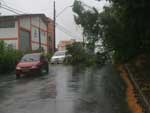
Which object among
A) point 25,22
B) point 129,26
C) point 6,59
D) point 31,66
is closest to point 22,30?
point 25,22

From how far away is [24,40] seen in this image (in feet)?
204

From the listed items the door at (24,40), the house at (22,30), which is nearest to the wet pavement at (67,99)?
the house at (22,30)

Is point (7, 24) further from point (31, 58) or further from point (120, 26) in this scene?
point (120, 26)

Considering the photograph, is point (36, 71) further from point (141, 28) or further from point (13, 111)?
point (13, 111)

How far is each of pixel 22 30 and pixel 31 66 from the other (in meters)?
32.2

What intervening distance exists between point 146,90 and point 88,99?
2.24 m

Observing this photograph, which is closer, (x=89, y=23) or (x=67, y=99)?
(x=67, y=99)

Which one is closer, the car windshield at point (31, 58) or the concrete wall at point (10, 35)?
the car windshield at point (31, 58)

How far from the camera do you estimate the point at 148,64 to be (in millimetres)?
23906

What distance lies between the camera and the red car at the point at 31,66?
2993 centimetres

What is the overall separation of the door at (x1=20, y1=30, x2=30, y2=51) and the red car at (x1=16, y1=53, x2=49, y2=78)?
29090 millimetres

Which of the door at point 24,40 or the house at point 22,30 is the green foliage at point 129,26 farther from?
the door at point 24,40

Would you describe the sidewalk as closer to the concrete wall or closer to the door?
the concrete wall

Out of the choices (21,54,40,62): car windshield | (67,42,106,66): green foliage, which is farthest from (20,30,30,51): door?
(21,54,40,62): car windshield
